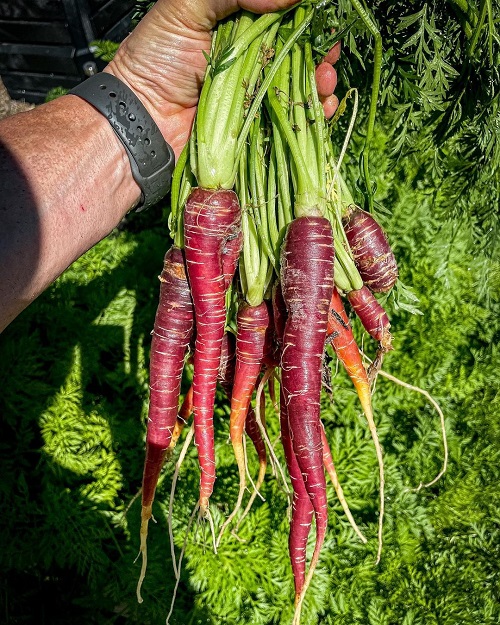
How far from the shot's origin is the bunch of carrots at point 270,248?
56.0 inches

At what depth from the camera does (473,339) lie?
8.71ft

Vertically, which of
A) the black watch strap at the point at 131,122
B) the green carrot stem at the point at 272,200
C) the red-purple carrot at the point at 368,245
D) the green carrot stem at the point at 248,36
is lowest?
the red-purple carrot at the point at 368,245

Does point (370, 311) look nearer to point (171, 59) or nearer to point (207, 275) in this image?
point (207, 275)

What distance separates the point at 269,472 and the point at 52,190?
1.45 meters

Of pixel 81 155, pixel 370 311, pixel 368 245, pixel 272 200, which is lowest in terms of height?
pixel 370 311

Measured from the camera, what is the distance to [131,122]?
169 centimetres

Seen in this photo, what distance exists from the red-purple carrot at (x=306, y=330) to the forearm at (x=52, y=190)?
58 centimetres

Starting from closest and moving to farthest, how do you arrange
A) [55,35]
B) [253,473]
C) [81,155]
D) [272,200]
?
[272,200], [81,155], [253,473], [55,35]

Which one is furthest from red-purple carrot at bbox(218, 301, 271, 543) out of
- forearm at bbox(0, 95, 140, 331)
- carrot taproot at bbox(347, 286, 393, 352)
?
forearm at bbox(0, 95, 140, 331)

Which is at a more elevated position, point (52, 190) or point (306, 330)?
point (52, 190)

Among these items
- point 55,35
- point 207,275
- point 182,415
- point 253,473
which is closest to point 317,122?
point 207,275

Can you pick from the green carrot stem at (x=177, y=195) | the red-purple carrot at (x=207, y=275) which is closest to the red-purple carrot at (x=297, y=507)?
the red-purple carrot at (x=207, y=275)

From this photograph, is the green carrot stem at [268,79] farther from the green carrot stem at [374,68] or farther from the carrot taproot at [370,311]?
the carrot taproot at [370,311]

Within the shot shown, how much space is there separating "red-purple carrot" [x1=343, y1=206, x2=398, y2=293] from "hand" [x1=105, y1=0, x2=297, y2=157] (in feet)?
1.88
